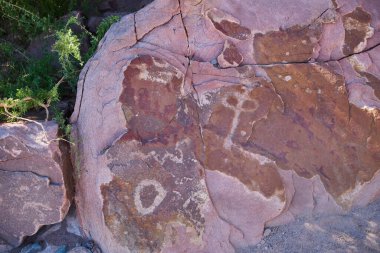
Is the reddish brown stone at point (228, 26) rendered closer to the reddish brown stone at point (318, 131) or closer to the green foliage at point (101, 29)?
the reddish brown stone at point (318, 131)

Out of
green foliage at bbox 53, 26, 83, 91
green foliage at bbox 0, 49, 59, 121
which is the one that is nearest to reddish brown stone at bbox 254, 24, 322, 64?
green foliage at bbox 53, 26, 83, 91

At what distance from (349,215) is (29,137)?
5.91 feet

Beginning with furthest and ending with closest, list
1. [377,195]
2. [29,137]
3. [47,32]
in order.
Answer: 1. [47,32]
2. [377,195]
3. [29,137]

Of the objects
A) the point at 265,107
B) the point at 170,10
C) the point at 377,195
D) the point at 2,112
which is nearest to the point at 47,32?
the point at 2,112

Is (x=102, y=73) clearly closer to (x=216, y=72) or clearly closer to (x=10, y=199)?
(x=216, y=72)

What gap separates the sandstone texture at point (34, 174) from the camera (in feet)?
7.46

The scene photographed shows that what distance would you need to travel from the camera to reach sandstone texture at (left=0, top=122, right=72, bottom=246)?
227 centimetres

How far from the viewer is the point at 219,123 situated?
2.33m

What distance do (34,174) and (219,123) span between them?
3.35 feet

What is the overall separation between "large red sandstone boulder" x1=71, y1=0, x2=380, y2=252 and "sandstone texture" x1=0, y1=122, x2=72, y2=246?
0.11 metres

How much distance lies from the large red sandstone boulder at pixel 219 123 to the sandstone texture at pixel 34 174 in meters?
0.11

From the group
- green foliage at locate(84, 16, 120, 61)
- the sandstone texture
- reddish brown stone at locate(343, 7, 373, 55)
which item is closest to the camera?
the sandstone texture

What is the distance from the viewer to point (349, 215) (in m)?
2.42

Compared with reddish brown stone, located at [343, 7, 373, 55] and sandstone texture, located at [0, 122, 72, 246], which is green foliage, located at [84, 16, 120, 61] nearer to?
sandstone texture, located at [0, 122, 72, 246]
